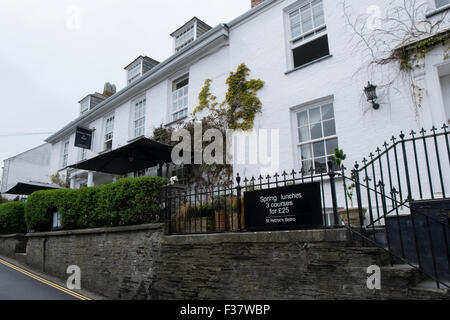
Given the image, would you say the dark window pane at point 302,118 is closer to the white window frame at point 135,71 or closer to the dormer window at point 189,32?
the dormer window at point 189,32

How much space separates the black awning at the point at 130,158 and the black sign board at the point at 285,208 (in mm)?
4793

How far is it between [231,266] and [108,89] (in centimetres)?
1923

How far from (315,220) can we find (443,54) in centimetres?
464

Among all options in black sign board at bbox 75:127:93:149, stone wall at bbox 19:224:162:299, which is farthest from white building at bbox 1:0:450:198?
black sign board at bbox 75:127:93:149

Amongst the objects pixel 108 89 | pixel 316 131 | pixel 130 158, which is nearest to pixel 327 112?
pixel 316 131

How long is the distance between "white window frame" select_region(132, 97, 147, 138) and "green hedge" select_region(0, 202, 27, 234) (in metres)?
5.51

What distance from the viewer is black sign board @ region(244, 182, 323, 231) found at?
191 inches

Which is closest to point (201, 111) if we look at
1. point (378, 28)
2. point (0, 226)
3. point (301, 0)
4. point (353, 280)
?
point (301, 0)

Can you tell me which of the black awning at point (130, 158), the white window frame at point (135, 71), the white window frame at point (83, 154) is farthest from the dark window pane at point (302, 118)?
the white window frame at point (83, 154)

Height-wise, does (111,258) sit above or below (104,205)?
below

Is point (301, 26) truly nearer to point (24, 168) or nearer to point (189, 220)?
point (189, 220)

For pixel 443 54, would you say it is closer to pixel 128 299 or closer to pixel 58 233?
pixel 128 299

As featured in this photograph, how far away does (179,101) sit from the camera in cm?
1279
